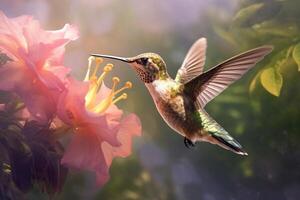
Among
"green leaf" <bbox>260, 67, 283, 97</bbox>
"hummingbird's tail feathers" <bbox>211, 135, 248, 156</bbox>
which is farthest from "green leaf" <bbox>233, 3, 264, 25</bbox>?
"hummingbird's tail feathers" <bbox>211, 135, 248, 156</bbox>

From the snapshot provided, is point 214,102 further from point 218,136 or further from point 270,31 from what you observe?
point 218,136

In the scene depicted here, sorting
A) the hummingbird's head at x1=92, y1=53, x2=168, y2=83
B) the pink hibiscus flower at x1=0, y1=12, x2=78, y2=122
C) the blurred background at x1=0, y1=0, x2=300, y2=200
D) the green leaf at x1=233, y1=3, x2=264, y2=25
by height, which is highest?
the pink hibiscus flower at x1=0, y1=12, x2=78, y2=122

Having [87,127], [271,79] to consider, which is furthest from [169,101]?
[271,79]

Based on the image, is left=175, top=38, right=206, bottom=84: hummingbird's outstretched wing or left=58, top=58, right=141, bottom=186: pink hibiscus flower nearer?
left=58, top=58, right=141, bottom=186: pink hibiscus flower

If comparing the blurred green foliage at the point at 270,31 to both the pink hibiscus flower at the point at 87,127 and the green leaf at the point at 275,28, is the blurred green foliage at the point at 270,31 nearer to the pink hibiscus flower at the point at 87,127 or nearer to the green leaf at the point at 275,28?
the green leaf at the point at 275,28

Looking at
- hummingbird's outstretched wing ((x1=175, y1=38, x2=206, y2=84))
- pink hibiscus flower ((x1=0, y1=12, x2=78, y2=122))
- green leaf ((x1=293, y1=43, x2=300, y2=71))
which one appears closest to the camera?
pink hibiscus flower ((x1=0, y1=12, x2=78, y2=122))

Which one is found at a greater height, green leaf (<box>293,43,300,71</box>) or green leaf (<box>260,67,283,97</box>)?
green leaf (<box>293,43,300,71</box>)

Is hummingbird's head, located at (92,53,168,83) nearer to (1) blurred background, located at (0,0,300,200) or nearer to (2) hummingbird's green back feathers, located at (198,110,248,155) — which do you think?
(2) hummingbird's green back feathers, located at (198,110,248,155)
